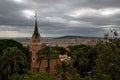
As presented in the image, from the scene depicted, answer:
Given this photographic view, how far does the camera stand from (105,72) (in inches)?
909

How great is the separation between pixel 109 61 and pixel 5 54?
15709 mm

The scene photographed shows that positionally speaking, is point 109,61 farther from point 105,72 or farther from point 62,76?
point 62,76

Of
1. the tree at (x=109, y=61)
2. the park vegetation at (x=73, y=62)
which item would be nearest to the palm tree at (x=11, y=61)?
A: the park vegetation at (x=73, y=62)

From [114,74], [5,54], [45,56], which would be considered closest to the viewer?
Result: [114,74]

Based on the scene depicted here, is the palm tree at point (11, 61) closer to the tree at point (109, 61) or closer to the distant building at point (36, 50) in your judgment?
the distant building at point (36, 50)

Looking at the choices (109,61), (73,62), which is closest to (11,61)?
(73,62)

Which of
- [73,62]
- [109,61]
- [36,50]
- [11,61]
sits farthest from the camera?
[36,50]

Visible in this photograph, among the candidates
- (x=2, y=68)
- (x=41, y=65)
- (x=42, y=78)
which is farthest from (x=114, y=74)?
(x=41, y=65)

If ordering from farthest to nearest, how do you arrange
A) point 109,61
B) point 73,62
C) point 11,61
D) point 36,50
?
point 36,50
point 73,62
point 11,61
point 109,61

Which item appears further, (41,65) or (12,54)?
(41,65)

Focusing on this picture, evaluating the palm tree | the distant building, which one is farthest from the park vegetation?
the distant building

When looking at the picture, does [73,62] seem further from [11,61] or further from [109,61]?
[109,61]

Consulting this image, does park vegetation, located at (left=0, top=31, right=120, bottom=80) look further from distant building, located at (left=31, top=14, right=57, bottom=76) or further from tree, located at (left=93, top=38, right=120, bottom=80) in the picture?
distant building, located at (left=31, top=14, right=57, bottom=76)

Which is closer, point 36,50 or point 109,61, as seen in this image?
point 109,61
